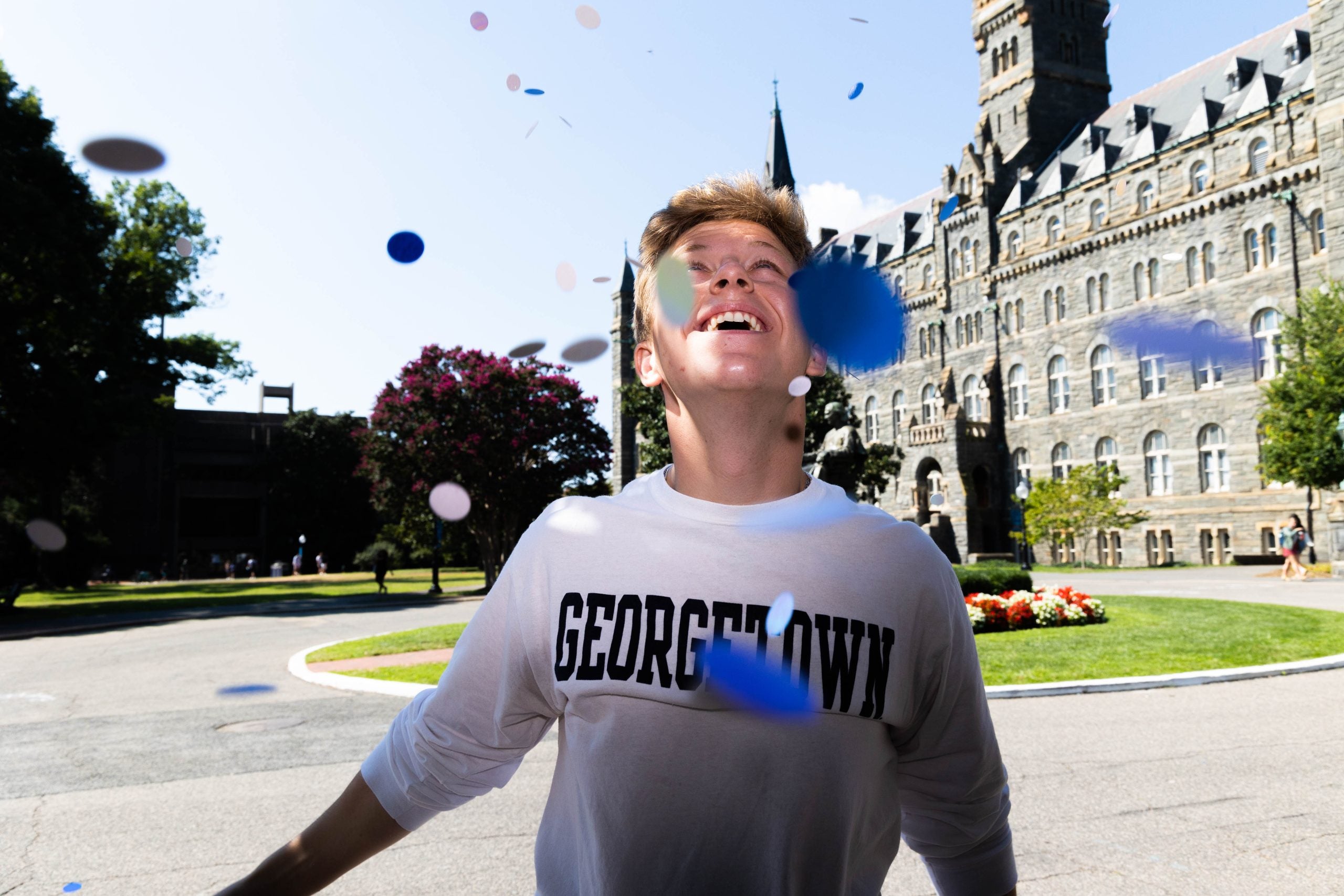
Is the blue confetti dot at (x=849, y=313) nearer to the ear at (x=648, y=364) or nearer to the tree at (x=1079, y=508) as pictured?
the ear at (x=648, y=364)

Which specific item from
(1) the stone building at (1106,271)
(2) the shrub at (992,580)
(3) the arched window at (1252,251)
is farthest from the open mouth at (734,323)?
(3) the arched window at (1252,251)

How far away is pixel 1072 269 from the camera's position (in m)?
42.4

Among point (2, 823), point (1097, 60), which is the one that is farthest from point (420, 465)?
point (1097, 60)

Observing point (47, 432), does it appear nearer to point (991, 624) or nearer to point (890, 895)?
point (991, 624)

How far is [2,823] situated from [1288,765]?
324 inches

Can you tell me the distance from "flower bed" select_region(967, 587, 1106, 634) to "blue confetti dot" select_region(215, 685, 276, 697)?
33.8 ft

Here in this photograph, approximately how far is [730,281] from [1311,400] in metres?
29.2

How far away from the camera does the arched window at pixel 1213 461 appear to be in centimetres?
3638

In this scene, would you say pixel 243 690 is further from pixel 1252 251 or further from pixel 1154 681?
pixel 1252 251

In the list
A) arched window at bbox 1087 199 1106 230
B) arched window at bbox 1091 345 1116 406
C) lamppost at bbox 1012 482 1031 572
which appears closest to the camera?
lamppost at bbox 1012 482 1031 572

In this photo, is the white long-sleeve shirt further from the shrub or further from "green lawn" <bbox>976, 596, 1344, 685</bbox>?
the shrub

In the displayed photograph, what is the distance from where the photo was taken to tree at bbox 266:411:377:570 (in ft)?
205

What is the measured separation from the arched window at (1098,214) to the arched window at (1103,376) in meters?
5.46

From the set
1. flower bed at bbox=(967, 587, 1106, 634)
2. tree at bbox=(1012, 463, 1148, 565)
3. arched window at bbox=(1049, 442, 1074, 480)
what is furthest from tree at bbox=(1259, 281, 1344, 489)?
arched window at bbox=(1049, 442, 1074, 480)
